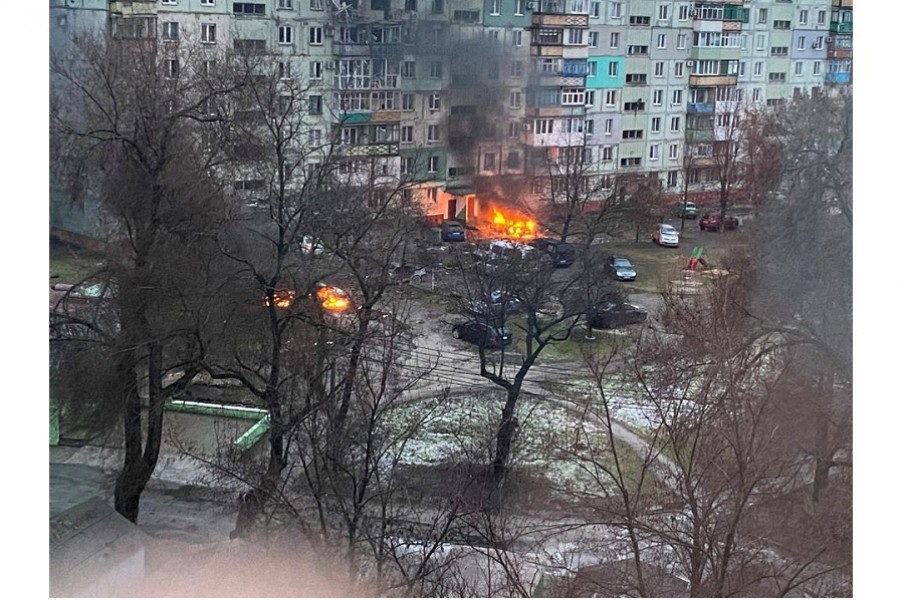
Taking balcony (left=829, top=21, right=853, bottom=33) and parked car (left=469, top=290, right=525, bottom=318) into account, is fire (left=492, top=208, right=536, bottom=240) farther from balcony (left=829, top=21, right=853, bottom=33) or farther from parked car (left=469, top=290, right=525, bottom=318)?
balcony (left=829, top=21, right=853, bottom=33)

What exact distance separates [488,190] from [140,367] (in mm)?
940

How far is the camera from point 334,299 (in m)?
2.46

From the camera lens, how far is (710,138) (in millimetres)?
2447

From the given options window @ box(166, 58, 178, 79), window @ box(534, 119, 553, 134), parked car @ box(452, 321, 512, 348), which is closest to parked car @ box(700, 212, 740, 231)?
window @ box(534, 119, 553, 134)

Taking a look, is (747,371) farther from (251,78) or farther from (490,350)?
(251,78)

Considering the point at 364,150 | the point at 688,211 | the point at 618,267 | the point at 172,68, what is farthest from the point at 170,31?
the point at 688,211

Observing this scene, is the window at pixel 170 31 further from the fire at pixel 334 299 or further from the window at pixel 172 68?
the fire at pixel 334 299

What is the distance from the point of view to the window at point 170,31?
2.35 m

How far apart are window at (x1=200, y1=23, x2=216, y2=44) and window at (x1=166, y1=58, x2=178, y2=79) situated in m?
0.08

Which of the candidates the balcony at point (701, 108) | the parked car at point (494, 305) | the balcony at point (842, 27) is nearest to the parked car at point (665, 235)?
the balcony at point (701, 108)

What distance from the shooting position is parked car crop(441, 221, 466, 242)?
2430mm
